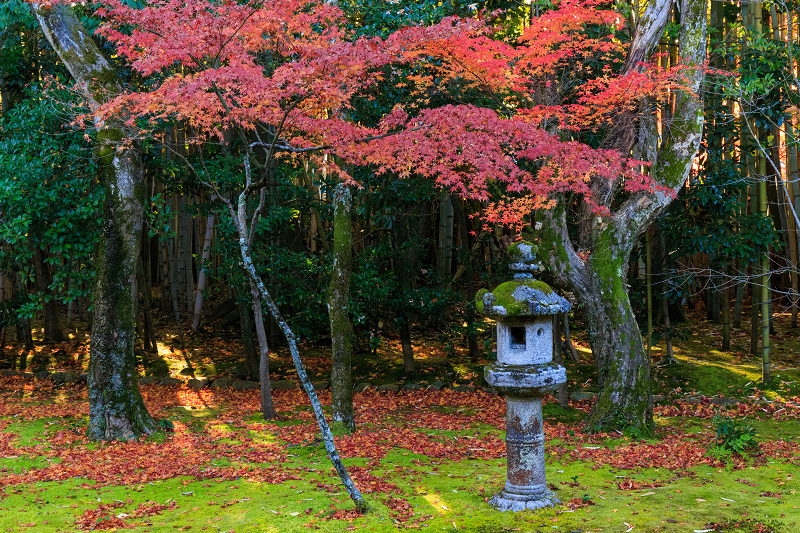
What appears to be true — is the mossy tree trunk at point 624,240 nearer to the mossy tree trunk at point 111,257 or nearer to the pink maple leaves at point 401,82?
the pink maple leaves at point 401,82

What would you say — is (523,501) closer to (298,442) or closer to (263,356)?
(298,442)

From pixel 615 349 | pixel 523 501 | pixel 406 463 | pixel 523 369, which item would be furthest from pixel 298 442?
pixel 615 349

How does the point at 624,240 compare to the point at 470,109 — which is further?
the point at 624,240

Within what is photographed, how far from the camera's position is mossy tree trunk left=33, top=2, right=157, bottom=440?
739 cm

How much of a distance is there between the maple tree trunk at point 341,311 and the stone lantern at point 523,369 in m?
2.85

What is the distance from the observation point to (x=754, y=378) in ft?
32.1

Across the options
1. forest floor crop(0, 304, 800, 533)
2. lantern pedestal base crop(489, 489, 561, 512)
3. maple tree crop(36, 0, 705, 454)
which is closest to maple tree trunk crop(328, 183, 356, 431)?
forest floor crop(0, 304, 800, 533)

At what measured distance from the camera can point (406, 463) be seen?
654 centimetres

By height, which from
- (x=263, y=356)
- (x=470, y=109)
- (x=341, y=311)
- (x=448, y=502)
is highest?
(x=470, y=109)

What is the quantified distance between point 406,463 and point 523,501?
1.79m

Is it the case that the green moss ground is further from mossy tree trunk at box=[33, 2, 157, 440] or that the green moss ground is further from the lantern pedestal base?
mossy tree trunk at box=[33, 2, 157, 440]

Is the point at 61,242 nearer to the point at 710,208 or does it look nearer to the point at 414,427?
the point at 414,427

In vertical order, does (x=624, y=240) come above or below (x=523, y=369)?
above

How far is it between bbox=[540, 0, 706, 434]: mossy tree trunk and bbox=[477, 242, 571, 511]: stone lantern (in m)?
2.98
